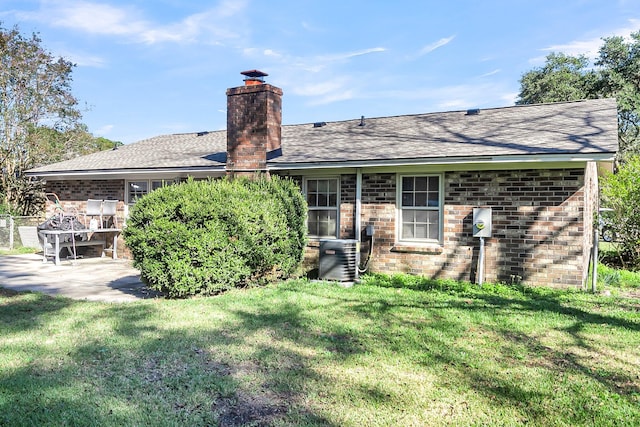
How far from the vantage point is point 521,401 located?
373cm

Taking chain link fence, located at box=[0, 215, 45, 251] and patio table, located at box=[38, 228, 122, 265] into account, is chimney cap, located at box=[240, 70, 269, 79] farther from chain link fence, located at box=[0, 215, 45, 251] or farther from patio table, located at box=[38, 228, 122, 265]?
chain link fence, located at box=[0, 215, 45, 251]

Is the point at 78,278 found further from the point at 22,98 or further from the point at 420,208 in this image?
the point at 22,98

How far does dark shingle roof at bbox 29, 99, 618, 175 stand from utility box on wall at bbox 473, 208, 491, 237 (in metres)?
1.06

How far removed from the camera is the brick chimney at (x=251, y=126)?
1082 centimetres

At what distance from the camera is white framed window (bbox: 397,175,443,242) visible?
9.34m

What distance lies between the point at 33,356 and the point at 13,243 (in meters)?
13.6

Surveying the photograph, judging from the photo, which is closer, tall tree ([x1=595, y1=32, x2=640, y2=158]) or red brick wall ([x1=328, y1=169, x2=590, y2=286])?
red brick wall ([x1=328, y1=169, x2=590, y2=286])

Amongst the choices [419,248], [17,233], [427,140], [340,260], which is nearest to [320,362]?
[340,260]

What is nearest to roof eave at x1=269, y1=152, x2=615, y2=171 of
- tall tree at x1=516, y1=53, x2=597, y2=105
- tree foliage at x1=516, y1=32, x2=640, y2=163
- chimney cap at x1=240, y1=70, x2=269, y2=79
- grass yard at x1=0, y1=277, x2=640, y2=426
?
grass yard at x1=0, y1=277, x2=640, y2=426

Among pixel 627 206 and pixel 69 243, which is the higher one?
pixel 627 206

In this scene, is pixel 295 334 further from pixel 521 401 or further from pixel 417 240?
pixel 417 240

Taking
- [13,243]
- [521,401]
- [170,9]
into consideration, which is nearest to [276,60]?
[170,9]

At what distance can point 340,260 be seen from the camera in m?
9.23

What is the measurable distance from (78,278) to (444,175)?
814 centimetres
